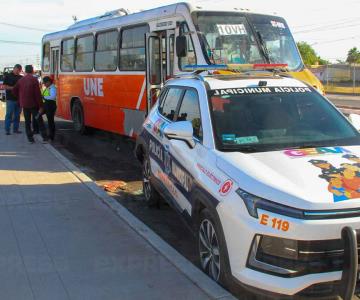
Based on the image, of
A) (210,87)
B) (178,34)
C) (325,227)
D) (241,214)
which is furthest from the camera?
(178,34)

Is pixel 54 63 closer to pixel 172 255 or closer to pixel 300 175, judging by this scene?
pixel 172 255

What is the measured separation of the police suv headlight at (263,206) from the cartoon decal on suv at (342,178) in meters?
0.29

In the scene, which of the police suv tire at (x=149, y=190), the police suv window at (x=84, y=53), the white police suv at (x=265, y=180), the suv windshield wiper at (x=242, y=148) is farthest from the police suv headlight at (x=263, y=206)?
the police suv window at (x=84, y=53)

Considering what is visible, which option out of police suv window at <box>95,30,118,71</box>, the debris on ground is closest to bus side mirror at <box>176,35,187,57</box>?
the debris on ground

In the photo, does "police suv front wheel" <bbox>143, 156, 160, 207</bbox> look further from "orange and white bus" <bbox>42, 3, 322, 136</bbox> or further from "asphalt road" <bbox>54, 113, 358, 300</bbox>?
"orange and white bus" <bbox>42, 3, 322, 136</bbox>

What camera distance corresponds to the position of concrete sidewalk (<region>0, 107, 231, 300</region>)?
3971 millimetres

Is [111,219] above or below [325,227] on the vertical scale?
below

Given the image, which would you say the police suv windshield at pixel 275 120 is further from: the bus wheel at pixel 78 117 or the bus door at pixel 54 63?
the bus door at pixel 54 63

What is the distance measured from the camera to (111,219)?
19.1ft

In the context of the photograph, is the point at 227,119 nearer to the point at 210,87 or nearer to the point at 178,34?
the point at 210,87

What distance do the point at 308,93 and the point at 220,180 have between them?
1.79 m

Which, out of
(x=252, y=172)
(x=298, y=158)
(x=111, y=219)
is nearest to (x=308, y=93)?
(x=298, y=158)

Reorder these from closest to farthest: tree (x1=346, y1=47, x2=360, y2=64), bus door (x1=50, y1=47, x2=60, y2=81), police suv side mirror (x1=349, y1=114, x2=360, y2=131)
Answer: police suv side mirror (x1=349, y1=114, x2=360, y2=131) < bus door (x1=50, y1=47, x2=60, y2=81) < tree (x1=346, y1=47, x2=360, y2=64)

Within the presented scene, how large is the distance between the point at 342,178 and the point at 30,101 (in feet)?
30.6
